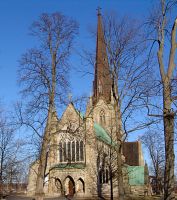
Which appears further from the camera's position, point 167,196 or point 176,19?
point 176,19

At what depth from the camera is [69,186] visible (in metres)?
40.3

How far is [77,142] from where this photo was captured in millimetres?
41375

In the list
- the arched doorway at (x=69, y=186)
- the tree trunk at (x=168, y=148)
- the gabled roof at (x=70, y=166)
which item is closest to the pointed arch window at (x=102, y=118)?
the gabled roof at (x=70, y=166)

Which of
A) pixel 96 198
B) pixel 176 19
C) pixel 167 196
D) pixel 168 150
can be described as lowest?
pixel 96 198

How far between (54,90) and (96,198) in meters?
22.5

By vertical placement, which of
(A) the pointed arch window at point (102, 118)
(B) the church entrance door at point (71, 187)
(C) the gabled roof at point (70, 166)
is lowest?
(B) the church entrance door at point (71, 187)

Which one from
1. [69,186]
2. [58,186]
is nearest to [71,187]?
[69,186]

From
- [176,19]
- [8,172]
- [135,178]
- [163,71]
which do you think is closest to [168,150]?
[163,71]

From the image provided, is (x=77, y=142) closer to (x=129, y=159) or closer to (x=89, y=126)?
(x=89, y=126)

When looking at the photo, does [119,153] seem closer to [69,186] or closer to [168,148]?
[168,148]

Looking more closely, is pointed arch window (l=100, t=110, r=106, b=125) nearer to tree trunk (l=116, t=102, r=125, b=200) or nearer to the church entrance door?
the church entrance door

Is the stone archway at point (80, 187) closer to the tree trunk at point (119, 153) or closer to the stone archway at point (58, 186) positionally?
the stone archway at point (58, 186)

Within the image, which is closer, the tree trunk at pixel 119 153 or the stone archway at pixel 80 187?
the tree trunk at pixel 119 153

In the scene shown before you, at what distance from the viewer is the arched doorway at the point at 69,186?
39.9 metres
